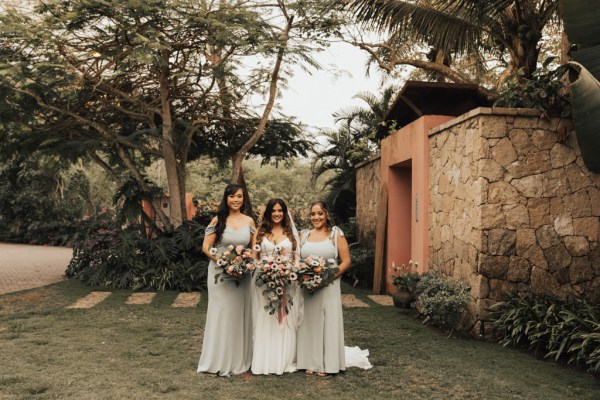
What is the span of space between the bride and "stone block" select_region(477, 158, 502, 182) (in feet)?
9.68

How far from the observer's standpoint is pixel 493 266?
7461 mm

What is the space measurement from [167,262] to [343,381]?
7.80m

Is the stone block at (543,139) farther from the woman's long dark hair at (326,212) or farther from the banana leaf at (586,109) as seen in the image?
the woman's long dark hair at (326,212)

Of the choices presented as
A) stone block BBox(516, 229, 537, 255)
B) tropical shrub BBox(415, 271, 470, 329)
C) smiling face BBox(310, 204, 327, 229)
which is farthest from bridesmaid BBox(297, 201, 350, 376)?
stone block BBox(516, 229, 537, 255)

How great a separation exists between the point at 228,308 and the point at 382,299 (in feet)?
19.4

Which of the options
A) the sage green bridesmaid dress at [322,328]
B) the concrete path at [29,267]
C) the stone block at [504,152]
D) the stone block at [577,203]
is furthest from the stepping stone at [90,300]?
the stone block at [577,203]

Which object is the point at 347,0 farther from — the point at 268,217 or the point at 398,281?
the point at 268,217

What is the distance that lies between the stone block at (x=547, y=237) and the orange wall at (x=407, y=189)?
2.34 meters

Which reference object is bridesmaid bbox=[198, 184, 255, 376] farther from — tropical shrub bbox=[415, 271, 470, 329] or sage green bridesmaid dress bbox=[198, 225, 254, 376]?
tropical shrub bbox=[415, 271, 470, 329]

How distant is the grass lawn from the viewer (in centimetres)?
528

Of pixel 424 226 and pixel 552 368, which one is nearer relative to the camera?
pixel 552 368

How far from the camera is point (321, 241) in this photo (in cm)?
605

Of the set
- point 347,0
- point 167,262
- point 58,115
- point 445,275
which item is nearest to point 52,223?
point 58,115

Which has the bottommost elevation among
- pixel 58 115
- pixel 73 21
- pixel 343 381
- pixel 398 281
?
pixel 343 381
